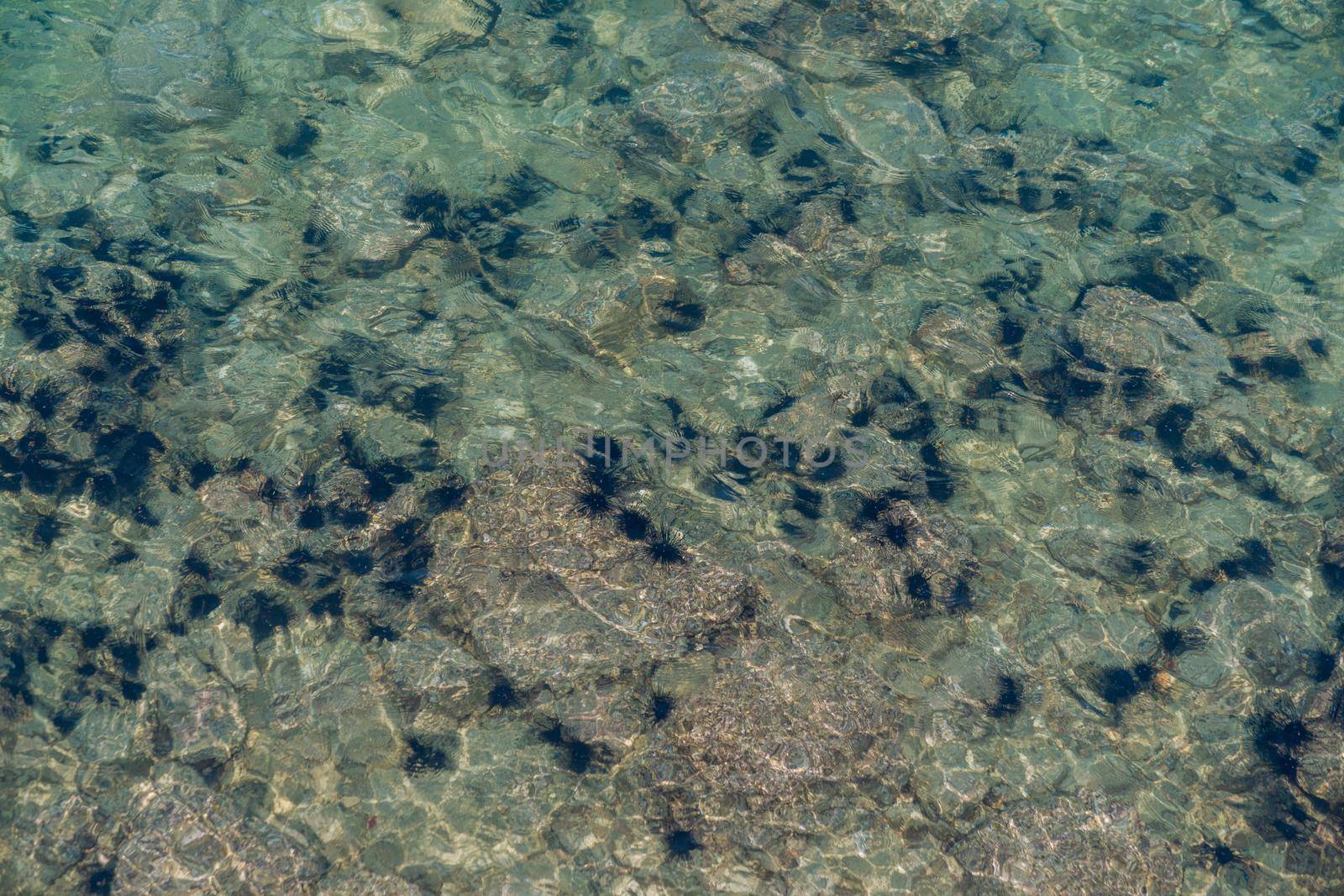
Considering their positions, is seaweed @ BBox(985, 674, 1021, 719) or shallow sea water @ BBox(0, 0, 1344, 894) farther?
seaweed @ BBox(985, 674, 1021, 719)

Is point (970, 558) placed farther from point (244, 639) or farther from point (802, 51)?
point (802, 51)

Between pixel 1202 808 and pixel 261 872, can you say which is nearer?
pixel 261 872

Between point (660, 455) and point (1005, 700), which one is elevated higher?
point (660, 455)

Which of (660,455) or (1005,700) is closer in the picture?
(1005,700)

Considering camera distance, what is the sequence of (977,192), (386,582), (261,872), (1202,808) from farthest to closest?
(977,192)
(386,582)
(1202,808)
(261,872)

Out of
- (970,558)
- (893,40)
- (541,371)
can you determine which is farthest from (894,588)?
(893,40)

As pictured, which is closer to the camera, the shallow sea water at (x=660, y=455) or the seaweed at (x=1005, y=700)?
the shallow sea water at (x=660, y=455)

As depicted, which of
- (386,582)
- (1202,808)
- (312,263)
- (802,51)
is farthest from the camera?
(802,51)

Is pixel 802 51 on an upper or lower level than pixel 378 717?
upper
